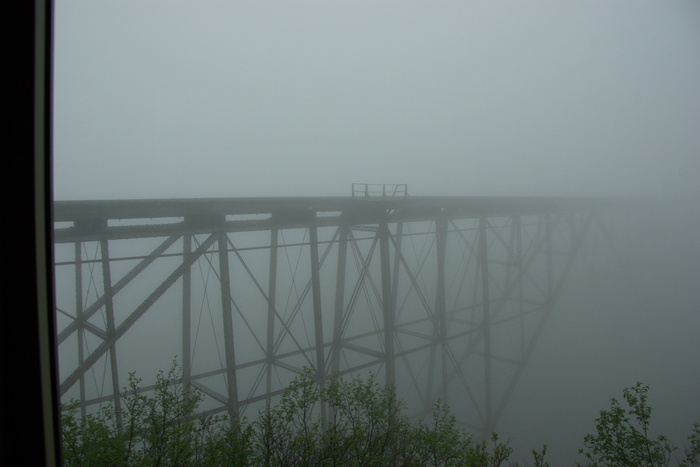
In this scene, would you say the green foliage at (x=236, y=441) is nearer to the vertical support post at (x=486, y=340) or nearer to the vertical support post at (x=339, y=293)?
the vertical support post at (x=339, y=293)

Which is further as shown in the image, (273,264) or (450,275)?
(450,275)

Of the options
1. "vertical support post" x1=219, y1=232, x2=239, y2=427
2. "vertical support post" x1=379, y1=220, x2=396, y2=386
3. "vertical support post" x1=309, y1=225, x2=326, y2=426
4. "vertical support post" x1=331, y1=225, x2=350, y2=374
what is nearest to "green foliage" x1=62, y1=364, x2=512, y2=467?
"vertical support post" x1=219, y1=232, x2=239, y2=427

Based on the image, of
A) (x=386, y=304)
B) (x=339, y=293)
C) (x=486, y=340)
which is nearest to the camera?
(x=386, y=304)

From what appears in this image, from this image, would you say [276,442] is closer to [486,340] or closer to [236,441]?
[236,441]

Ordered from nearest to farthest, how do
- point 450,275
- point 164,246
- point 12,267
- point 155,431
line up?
1. point 12,267
2. point 155,431
3. point 164,246
4. point 450,275

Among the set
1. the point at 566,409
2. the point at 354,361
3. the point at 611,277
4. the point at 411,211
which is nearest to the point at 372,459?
the point at 411,211

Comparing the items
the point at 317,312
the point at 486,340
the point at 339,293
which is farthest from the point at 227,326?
the point at 486,340

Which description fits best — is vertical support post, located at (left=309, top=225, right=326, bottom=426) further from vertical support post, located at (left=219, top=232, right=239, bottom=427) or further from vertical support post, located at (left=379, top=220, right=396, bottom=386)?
vertical support post, located at (left=219, top=232, right=239, bottom=427)

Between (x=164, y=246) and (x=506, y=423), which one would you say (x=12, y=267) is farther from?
(x=506, y=423)

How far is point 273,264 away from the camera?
380 inches

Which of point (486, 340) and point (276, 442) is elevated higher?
point (276, 442)

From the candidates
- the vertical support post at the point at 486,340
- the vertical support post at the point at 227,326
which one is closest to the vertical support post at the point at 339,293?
the vertical support post at the point at 227,326

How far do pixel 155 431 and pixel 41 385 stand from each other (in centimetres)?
447

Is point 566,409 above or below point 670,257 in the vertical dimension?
below
